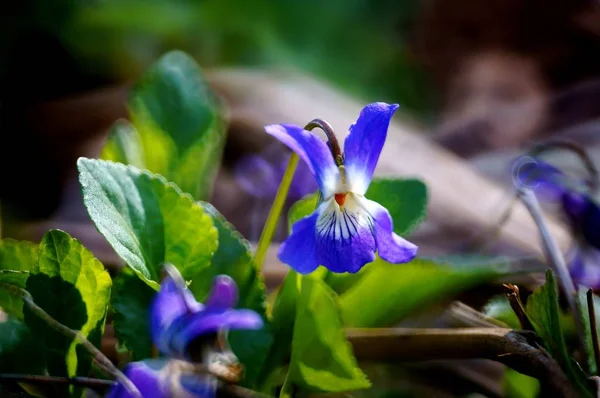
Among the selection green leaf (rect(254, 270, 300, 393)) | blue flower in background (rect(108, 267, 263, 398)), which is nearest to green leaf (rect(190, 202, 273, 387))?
green leaf (rect(254, 270, 300, 393))

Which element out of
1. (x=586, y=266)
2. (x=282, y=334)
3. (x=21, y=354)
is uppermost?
(x=586, y=266)

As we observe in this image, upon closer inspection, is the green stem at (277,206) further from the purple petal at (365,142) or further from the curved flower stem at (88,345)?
the curved flower stem at (88,345)

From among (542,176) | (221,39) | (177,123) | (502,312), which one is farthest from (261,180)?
(221,39)

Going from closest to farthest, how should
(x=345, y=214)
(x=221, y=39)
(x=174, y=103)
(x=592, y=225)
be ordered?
(x=345, y=214), (x=592, y=225), (x=174, y=103), (x=221, y=39)

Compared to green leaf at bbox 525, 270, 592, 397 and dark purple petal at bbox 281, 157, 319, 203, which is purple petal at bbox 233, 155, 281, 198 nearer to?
dark purple petal at bbox 281, 157, 319, 203

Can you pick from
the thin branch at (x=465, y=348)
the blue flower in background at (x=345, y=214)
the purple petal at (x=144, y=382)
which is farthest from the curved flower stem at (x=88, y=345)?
the thin branch at (x=465, y=348)

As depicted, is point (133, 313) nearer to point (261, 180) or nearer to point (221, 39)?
point (261, 180)

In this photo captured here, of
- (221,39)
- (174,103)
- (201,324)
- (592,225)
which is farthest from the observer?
(221,39)

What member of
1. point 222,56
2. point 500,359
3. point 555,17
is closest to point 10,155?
point 222,56
